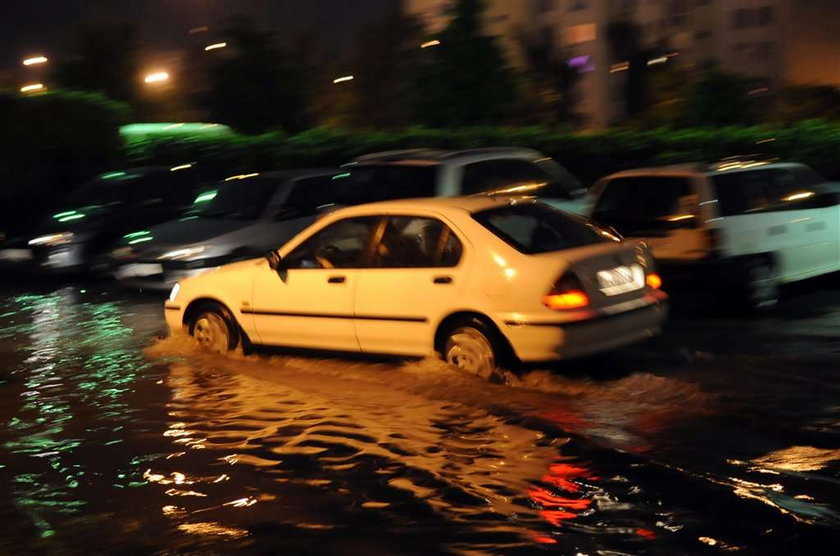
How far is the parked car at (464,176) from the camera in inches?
461

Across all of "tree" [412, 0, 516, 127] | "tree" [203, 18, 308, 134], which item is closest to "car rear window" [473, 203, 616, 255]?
"tree" [412, 0, 516, 127]

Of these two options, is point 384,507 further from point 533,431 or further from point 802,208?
point 802,208

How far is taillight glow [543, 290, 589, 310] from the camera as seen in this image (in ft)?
25.4

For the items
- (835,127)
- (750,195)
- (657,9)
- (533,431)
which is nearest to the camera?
(533,431)

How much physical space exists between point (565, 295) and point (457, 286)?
820mm

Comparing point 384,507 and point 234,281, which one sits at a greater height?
point 234,281

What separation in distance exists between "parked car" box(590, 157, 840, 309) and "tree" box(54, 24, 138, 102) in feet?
132

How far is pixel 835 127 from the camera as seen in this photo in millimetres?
24750

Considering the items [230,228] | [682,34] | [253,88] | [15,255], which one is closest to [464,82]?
[253,88]

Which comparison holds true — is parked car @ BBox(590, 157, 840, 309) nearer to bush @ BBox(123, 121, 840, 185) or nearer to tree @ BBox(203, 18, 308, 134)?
bush @ BBox(123, 121, 840, 185)

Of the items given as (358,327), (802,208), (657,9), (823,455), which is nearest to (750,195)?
(802,208)

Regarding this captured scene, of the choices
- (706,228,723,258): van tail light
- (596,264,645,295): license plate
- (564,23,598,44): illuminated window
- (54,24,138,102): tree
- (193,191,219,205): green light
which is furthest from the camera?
(564,23,598,44): illuminated window

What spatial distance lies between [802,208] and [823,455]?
5.73m

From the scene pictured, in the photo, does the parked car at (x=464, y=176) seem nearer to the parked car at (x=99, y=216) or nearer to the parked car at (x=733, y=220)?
the parked car at (x=733, y=220)
